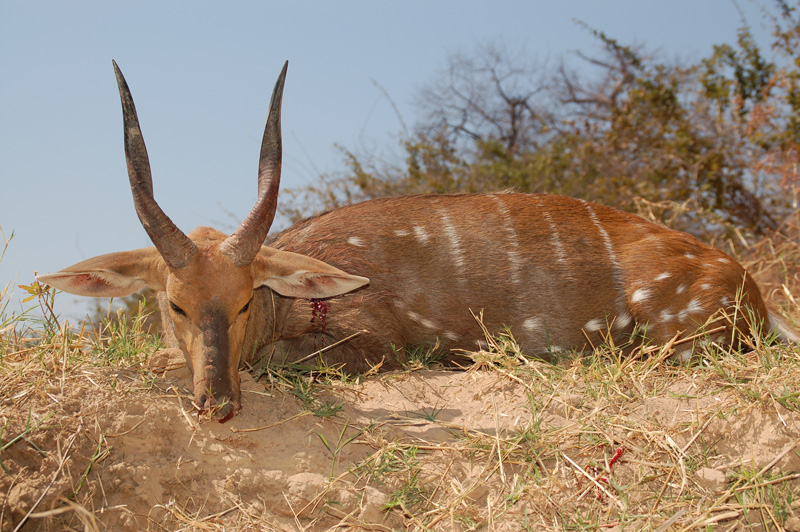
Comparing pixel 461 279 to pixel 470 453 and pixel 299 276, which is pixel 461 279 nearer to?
pixel 299 276

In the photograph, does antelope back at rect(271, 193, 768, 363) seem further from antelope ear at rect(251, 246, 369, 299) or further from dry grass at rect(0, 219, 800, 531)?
dry grass at rect(0, 219, 800, 531)

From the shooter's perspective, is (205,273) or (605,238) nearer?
(205,273)

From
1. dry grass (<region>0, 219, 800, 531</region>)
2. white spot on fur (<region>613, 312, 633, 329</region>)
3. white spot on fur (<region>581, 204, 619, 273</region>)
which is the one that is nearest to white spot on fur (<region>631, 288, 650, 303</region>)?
white spot on fur (<region>613, 312, 633, 329</region>)

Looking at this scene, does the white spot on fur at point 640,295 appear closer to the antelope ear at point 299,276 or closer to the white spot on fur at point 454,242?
the white spot on fur at point 454,242

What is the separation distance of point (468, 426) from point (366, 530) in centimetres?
76

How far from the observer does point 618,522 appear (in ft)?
10.5

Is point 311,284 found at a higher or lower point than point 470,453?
higher

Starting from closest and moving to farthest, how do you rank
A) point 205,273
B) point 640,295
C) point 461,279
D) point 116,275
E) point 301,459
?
point 301,459
point 205,273
point 116,275
point 640,295
point 461,279

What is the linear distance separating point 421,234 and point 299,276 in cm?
117

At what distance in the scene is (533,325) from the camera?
5004 mm

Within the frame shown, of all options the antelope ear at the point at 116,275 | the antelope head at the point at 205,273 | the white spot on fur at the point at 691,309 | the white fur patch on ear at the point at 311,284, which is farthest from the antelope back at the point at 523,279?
the antelope ear at the point at 116,275

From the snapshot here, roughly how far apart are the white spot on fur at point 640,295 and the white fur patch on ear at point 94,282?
309 centimetres

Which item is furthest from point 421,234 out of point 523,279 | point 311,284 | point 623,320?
point 623,320

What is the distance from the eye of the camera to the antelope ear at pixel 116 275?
158 inches
